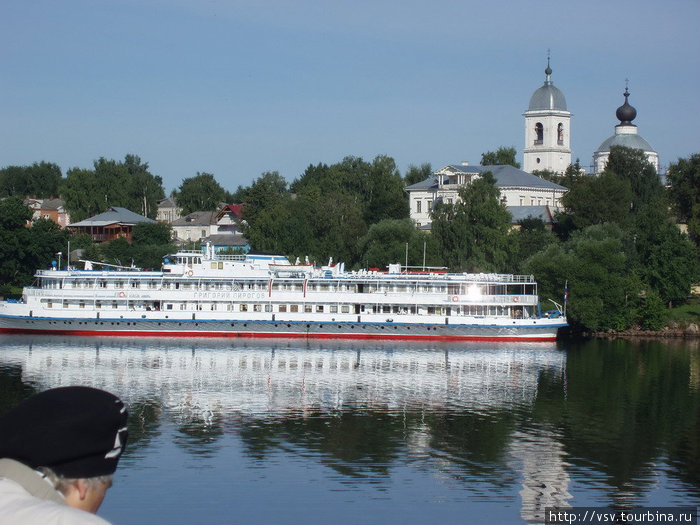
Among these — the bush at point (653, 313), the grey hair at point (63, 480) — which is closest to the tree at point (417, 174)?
the bush at point (653, 313)

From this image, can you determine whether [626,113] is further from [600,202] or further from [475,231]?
[475,231]

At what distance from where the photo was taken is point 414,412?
35281mm

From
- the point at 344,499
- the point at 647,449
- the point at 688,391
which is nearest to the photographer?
the point at 344,499

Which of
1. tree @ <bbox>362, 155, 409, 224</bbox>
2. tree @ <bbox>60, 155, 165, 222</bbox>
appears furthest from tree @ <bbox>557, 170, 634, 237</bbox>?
tree @ <bbox>60, 155, 165, 222</bbox>

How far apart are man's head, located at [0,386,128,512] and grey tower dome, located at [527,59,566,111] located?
11163 cm

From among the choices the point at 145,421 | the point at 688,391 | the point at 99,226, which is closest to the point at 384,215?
the point at 99,226

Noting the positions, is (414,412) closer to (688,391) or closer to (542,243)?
(688,391)

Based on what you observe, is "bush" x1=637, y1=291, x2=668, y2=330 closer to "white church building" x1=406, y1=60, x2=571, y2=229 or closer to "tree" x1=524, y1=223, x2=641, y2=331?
"tree" x1=524, y1=223, x2=641, y2=331

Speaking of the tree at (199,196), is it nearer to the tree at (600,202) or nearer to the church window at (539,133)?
the church window at (539,133)

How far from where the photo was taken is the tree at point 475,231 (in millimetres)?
72062

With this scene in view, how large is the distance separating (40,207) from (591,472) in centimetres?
11593

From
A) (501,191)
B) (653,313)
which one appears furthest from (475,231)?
(501,191)

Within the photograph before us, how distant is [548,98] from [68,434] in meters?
113

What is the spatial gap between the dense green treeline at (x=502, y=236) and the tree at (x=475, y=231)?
96mm
